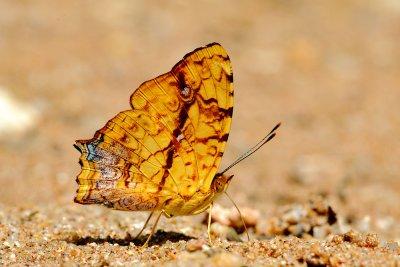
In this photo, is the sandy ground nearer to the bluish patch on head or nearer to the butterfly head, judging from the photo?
the butterfly head

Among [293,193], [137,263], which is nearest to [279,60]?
[293,193]

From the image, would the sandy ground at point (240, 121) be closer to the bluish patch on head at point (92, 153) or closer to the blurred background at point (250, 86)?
the blurred background at point (250, 86)

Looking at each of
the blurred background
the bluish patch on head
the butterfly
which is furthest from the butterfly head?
the blurred background

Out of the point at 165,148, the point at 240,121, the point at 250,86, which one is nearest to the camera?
the point at 165,148

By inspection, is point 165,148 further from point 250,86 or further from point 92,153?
point 250,86

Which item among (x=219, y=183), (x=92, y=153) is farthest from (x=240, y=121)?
(x=92, y=153)

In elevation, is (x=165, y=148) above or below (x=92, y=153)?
above
